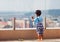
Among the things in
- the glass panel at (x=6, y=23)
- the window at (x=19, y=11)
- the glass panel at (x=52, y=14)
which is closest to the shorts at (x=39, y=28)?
the window at (x=19, y=11)

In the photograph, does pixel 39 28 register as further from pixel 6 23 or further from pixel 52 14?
pixel 6 23

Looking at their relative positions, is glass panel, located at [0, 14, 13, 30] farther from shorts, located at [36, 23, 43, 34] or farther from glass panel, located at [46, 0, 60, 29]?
glass panel, located at [46, 0, 60, 29]

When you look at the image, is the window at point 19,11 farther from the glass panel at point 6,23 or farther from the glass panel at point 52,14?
Answer: the glass panel at point 52,14

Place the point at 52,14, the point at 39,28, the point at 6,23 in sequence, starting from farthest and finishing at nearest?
the point at 52,14
the point at 6,23
the point at 39,28

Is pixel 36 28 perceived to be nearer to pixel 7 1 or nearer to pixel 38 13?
pixel 38 13

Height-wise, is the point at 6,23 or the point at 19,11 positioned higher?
the point at 19,11

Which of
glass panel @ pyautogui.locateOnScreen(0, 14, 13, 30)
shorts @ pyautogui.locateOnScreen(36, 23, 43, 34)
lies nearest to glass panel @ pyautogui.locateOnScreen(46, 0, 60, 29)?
shorts @ pyautogui.locateOnScreen(36, 23, 43, 34)

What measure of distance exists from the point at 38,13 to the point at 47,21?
750 millimetres

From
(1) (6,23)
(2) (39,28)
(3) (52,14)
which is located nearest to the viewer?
(2) (39,28)

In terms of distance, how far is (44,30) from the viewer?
6539mm

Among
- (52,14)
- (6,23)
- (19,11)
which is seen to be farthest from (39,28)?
(6,23)

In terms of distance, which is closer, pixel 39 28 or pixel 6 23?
pixel 39 28

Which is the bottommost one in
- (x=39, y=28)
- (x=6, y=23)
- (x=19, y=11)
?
(x=39, y=28)

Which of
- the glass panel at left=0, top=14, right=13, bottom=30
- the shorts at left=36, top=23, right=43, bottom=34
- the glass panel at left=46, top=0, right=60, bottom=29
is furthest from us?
the glass panel at left=46, top=0, right=60, bottom=29
